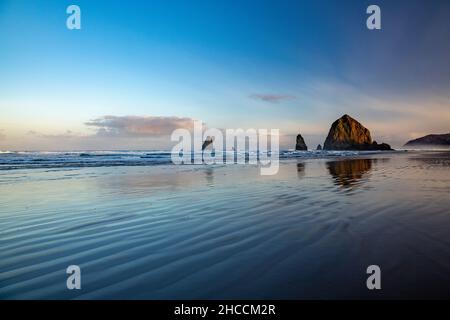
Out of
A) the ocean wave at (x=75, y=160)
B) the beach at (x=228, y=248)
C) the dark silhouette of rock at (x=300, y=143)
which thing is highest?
the dark silhouette of rock at (x=300, y=143)

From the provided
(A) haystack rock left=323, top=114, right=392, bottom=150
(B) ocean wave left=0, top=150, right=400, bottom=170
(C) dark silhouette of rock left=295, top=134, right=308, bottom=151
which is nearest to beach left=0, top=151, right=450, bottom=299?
(B) ocean wave left=0, top=150, right=400, bottom=170

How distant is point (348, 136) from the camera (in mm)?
122875

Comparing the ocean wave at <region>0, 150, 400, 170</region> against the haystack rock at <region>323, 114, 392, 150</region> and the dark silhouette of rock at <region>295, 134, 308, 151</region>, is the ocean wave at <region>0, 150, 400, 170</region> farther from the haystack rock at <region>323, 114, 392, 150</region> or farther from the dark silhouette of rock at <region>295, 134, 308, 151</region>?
the haystack rock at <region>323, 114, 392, 150</region>

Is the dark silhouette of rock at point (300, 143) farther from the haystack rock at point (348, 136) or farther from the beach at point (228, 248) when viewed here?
the beach at point (228, 248)

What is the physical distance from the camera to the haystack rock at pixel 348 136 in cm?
11931

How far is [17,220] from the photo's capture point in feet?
18.8

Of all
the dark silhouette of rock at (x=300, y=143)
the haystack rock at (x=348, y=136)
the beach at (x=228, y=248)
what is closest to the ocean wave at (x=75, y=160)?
the beach at (x=228, y=248)

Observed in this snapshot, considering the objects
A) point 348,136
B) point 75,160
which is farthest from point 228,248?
point 348,136

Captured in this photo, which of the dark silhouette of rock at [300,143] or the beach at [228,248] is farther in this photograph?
the dark silhouette of rock at [300,143]

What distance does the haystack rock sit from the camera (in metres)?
119

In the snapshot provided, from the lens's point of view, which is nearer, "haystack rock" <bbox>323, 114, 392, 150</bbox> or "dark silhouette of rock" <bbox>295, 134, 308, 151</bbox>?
"dark silhouette of rock" <bbox>295, 134, 308, 151</bbox>
